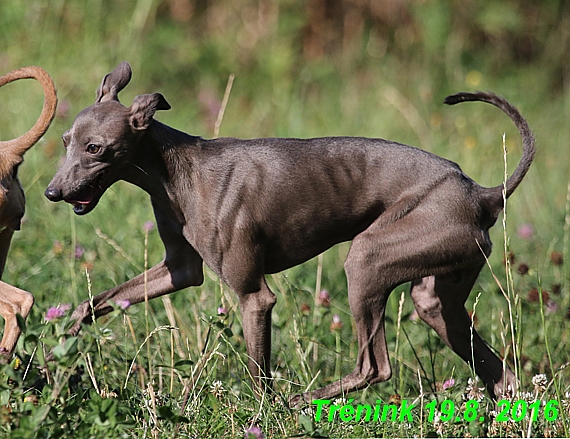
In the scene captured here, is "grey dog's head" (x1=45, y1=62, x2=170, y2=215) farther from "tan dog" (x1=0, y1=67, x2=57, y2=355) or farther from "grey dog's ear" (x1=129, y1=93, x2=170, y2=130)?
"tan dog" (x1=0, y1=67, x2=57, y2=355)

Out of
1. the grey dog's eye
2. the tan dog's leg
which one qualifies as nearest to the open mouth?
the grey dog's eye

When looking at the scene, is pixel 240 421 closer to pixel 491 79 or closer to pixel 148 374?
pixel 148 374

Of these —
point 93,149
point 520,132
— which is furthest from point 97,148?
point 520,132

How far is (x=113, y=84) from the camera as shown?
4.00 meters

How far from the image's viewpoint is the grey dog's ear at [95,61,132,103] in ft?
13.1

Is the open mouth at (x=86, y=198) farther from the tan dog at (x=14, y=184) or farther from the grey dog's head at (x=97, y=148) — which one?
the tan dog at (x=14, y=184)

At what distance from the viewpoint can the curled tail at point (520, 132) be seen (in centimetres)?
400

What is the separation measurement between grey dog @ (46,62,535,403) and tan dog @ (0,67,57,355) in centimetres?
28

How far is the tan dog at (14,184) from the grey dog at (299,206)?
Result: 0.92ft

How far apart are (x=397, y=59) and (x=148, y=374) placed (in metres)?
7.61

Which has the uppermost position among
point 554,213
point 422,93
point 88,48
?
point 88,48

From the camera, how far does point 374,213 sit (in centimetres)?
398

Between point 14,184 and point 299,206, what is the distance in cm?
140

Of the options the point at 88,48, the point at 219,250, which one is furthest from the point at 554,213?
the point at 88,48
